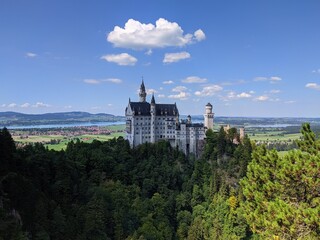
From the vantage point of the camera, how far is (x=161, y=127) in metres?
90.0

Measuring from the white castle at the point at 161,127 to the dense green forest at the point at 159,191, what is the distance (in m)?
3.65

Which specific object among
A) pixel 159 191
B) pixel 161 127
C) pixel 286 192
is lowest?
pixel 159 191

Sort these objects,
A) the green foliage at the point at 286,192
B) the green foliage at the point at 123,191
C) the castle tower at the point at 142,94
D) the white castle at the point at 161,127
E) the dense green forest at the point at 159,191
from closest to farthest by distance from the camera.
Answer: the green foliage at the point at 286,192, the dense green forest at the point at 159,191, the green foliage at the point at 123,191, the white castle at the point at 161,127, the castle tower at the point at 142,94

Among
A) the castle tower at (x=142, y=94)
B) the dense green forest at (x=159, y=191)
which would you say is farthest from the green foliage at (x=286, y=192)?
the castle tower at (x=142, y=94)

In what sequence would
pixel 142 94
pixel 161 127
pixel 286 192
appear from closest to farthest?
pixel 286 192 < pixel 161 127 < pixel 142 94

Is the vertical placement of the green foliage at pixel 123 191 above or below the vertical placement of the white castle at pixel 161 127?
below

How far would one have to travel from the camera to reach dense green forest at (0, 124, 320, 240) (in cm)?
2041

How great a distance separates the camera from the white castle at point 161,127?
87.7 metres

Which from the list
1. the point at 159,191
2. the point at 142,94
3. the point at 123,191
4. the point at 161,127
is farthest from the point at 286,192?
the point at 142,94

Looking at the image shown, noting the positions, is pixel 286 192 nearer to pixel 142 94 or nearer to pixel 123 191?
pixel 123 191

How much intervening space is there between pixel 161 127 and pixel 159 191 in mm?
19169

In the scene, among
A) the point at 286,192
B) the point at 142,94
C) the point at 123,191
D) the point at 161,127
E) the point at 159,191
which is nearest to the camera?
the point at 286,192

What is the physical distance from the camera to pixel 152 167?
266ft

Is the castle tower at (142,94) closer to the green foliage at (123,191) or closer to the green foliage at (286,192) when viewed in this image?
the green foliage at (123,191)
